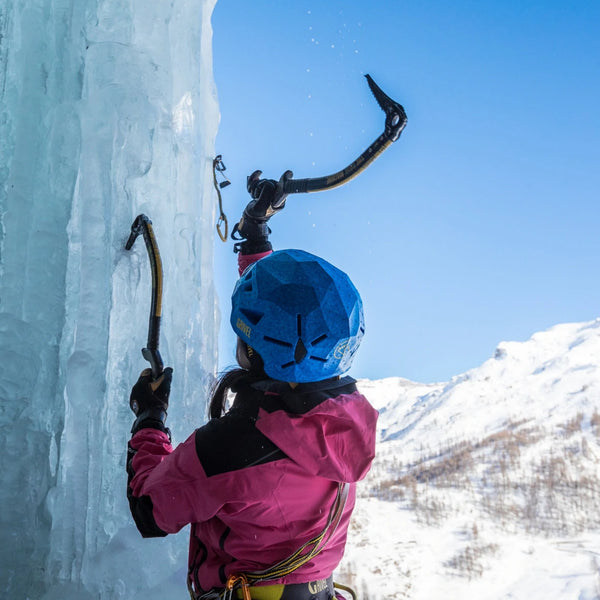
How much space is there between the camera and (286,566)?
1115 millimetres

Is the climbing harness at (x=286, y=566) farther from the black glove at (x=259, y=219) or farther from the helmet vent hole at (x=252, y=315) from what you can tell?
the black glove at (x=259, y=219)

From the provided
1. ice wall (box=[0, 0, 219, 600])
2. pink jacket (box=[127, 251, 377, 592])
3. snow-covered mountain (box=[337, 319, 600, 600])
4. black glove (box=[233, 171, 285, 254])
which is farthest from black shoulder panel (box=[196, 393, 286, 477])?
snow-covered mountain (box=[337, 319, 600, 600])

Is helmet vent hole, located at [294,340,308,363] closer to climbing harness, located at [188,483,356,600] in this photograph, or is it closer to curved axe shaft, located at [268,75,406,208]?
climbing harness, located at [188,483,356,600]

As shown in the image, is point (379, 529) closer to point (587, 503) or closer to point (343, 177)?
point (587, 503)

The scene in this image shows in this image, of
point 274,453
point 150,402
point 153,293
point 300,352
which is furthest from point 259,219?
point 274,453

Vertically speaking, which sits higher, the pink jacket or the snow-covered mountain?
the pink jacket

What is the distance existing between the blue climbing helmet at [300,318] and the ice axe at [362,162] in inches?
27.9

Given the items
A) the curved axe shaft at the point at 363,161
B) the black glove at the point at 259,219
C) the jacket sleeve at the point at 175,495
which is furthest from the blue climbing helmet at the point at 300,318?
the black glove at the point at 259,219

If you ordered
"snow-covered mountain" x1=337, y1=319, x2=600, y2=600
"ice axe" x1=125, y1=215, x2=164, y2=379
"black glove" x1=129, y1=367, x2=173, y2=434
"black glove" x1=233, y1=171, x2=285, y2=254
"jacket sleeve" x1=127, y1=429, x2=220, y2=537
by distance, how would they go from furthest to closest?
1. "snow-covered mountain" x1=337, y1=319, x2=600, y2=600
2. "black glove" x1=233, y1=171, x2=285, y2=254
3. "ice axe" x1=125, y1=215, x2=164, y2=379
4. "black glove" x1=129, y1=367, x2=173, y2=434
5. "jacket sleeve" x1=127, y1=429, x2=220, y2=537

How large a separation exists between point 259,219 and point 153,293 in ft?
1.75

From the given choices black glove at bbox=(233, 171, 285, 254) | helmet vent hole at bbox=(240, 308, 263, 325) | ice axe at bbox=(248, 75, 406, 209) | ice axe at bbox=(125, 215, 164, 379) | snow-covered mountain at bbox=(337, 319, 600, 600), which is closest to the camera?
helmet vent hole at bbox=(240, 308, 263, 325)

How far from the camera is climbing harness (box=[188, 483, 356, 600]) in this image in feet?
3.61

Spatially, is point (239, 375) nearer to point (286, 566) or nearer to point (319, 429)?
point (319, 429)

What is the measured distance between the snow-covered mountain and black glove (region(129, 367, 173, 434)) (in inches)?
374
